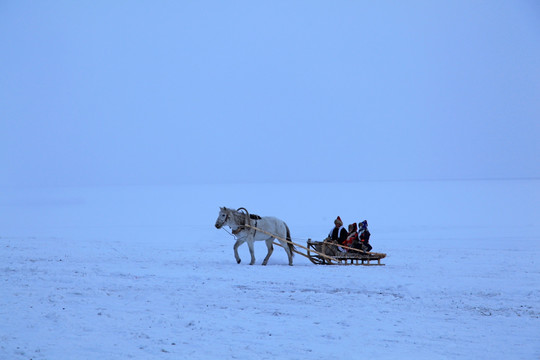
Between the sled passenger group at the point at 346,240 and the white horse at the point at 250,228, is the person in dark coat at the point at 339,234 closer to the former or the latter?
the sled passenger group at the point at 346,240

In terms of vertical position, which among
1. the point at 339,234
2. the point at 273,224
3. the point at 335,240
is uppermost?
the point at 273,224

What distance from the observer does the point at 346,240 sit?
54.0 feet

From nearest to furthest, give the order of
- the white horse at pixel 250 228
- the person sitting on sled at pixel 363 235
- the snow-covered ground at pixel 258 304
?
the snow-covered ground at pixel 258 304, the person sitting on sled at pixel 363 235, the white horse at pixel 250 228

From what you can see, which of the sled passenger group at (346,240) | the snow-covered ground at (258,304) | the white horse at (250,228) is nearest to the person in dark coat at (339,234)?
the sled passenger group at (346,240)

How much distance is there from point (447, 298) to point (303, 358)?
185 inches

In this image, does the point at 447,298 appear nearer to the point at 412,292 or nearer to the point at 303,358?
the point at 412,292

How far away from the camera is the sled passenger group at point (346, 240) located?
53.3 feet

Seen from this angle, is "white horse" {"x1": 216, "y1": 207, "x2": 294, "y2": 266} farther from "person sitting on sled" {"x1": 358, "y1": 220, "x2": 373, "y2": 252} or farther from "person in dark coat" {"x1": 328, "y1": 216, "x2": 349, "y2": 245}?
"person sitting on sled" {"x1": 358, "y1": 220, "x2": 373, "y2": 252}

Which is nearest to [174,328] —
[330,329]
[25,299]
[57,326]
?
[57,326]

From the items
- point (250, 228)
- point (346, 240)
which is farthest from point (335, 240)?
point (250, 228)

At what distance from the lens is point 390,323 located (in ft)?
33.3

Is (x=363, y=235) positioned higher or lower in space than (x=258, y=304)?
higher

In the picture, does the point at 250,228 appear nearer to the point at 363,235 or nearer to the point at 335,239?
the point at 335,239

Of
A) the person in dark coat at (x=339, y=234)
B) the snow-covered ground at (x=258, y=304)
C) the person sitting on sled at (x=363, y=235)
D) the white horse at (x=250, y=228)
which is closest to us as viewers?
the snow-covered ground at (x=258, y=304)
